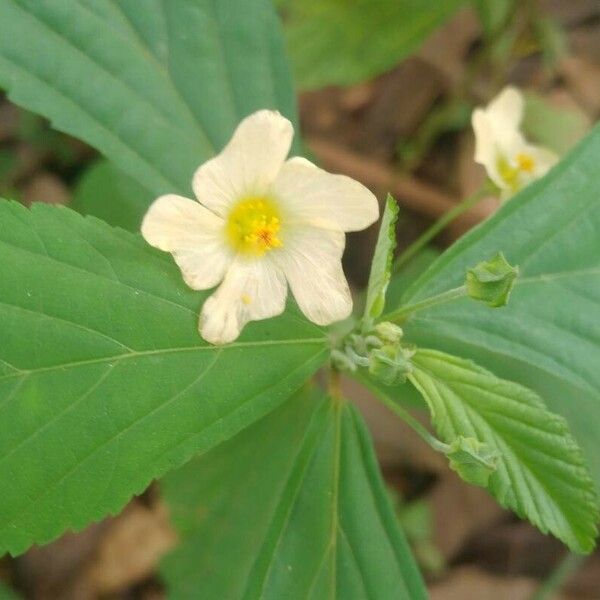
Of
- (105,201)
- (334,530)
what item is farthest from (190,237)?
(105,201)

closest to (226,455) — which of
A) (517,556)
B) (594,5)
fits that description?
(517,556)

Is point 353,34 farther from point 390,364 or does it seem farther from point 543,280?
point 390,364

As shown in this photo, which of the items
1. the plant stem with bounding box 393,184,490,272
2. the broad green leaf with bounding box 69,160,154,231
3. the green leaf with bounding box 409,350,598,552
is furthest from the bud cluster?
the broad green leaf with bounding box 69,160,154,231

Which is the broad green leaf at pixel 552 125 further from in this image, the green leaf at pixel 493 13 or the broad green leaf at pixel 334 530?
the broad green leaf at pixel 334 530

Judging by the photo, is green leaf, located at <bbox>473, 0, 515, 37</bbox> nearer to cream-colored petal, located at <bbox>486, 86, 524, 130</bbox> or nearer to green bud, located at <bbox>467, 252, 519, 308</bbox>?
cream-colored petal, located at <bbox>486, 86, 524, 130</bbox>

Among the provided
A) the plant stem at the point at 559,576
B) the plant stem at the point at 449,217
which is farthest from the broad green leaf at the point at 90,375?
the plant stem at the point at 559,576

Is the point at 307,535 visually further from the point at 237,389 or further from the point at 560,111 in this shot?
the point at 560,111
